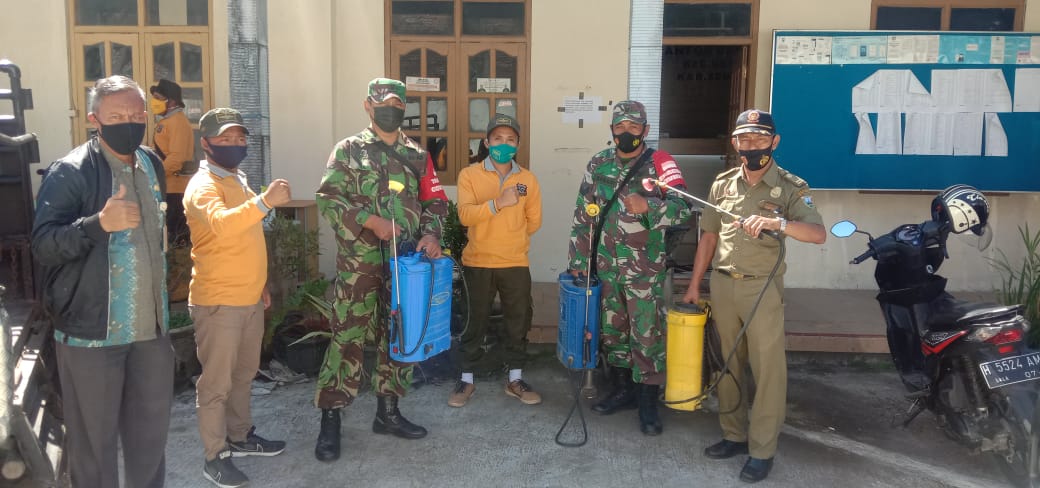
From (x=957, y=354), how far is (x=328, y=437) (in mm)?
3277

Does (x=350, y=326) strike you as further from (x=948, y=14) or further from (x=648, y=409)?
(x=948, y=14)

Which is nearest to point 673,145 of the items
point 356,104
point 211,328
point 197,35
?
point 356,104

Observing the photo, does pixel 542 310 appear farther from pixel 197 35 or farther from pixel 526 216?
pixel 197 35

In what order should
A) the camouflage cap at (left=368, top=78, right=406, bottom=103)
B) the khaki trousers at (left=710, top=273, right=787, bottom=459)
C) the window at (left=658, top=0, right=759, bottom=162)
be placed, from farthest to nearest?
the window at (left=658, top=0, right=759, bottom=162), the camouflage cap at (left=368, top=78, right=406, bottom=103), the khaki trousers at (left=710, top=273, right=787, bottom=459)

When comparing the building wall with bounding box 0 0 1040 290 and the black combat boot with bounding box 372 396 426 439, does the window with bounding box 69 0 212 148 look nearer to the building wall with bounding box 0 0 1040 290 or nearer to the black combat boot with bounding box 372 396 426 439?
the building wall with bounding box 0 0 1040 290

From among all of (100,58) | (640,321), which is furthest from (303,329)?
(100,58)

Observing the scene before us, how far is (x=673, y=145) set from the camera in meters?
10.6

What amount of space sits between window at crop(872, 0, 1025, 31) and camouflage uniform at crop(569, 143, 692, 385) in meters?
3.69

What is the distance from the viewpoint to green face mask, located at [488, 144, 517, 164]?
4.42m

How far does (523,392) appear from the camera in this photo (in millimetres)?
4719

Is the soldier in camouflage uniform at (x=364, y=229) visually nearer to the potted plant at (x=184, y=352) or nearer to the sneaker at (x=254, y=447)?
the sneaker at (x=254, y=447)

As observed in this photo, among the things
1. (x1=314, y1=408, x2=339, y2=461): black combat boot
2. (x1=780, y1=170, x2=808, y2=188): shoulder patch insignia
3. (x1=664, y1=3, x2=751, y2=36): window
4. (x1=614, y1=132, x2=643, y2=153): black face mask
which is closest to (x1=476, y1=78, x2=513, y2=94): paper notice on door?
(x1=664, y1=3, x2=751, y2=36): window

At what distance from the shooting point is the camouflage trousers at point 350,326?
3852 millimetres

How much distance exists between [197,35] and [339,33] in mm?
1327
